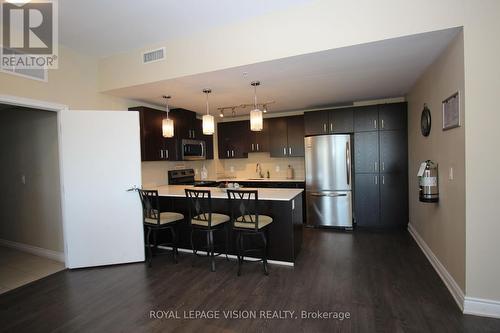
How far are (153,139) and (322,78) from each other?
9.50 feet

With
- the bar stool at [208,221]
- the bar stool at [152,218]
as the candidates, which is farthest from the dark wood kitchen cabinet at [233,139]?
the bar stool at [152,218]

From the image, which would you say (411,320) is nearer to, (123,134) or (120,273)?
(120,273)

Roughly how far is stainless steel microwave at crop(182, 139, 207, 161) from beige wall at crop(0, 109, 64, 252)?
6.77 feet

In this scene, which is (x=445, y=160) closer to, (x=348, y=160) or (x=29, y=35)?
(x=348, y=160)

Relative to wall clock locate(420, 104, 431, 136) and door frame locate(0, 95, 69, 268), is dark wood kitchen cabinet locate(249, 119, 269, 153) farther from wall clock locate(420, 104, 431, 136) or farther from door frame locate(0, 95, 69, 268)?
door frame locate(0, 95, 69, 268)

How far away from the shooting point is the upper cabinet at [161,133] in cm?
421

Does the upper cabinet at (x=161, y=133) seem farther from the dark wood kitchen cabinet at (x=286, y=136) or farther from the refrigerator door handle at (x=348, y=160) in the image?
the refrigerator door handle at (x=348, y=160)

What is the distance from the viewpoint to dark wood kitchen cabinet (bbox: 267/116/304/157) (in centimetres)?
546

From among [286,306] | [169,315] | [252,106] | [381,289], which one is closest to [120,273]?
[169,315]

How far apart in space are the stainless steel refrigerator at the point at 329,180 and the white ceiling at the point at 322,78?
2.79ft

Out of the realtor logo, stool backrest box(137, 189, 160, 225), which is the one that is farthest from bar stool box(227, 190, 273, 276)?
the realtor logo

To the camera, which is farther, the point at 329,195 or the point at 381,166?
the point at 329,195

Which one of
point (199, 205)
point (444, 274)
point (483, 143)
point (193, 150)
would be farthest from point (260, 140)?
point (483, 143)

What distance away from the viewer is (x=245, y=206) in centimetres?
324
